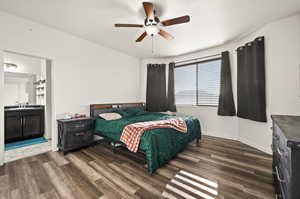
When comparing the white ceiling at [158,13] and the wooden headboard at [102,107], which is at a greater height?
the white ceiling at [158,13]

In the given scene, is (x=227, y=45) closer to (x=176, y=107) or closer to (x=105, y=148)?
(x=176, y=107)

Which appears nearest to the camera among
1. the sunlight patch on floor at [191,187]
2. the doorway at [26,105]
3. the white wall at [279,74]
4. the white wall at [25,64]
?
the sunlight patch on floor at [191,187]

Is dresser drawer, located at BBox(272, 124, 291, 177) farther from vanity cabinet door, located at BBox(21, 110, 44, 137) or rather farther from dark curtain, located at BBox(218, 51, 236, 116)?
vanity cabinet door, located at BBox(21, 110, 44, 137)

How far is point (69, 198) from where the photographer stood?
1.44 m

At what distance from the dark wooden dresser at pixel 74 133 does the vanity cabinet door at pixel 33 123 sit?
155cm

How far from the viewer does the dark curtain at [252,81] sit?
266cm

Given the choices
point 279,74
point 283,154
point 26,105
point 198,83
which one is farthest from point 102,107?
point 279,74

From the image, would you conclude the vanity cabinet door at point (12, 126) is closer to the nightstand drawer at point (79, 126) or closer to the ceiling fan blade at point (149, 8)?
the nightstand drawer at point (79, 126)

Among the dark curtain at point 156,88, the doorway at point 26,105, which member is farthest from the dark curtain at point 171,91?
the doorway at point 26,105

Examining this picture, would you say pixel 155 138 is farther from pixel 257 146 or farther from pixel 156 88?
pixel 156 88

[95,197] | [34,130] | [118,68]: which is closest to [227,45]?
[118,68]

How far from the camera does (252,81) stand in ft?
9.32

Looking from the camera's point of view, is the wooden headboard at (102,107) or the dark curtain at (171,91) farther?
the dark curtain at (171,91)

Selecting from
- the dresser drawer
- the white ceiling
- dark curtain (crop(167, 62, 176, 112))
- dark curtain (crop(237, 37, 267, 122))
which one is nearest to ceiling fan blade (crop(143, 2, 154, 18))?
the white ceiling
